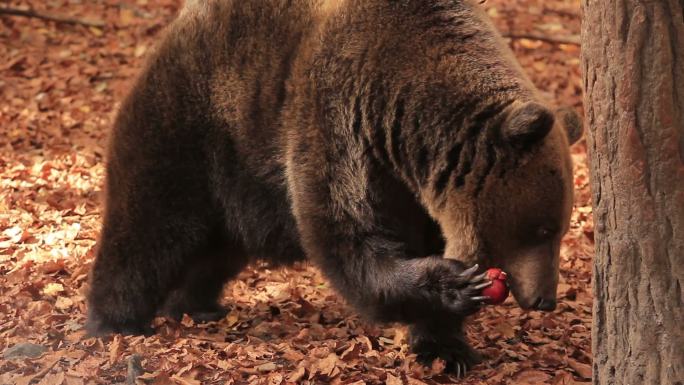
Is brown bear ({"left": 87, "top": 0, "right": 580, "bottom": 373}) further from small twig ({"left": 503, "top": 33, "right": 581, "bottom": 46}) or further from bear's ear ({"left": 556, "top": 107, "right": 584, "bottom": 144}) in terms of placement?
small twig ({"left": 503, "top": 33, "right": 581, "bottom": 46})

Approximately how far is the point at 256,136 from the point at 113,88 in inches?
211

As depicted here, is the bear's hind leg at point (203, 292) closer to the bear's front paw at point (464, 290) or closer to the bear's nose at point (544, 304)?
the bear's front paw at point (464, 290)

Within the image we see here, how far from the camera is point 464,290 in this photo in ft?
15.9

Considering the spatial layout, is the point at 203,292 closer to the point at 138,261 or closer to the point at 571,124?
the point at 138,261

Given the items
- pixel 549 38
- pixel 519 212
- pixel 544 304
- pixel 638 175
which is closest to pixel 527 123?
pixel 519 212

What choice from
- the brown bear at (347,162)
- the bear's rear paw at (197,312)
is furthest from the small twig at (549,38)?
the brown bear at (347,162)

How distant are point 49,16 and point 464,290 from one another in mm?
8186

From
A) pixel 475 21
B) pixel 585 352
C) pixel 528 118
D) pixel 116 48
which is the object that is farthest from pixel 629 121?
pixel 116 48

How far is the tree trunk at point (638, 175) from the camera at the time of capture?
153 inches

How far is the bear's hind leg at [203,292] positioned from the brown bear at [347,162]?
43cm

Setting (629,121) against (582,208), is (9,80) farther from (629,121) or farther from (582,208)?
(629,121)

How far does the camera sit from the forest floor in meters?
5.27

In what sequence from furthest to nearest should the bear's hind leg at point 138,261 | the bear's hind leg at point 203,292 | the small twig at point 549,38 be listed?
the small twig at point 549,38 → the bear's hind leg at point 203,292 → the bear's hind leg at point 138,261

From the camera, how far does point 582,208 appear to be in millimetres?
8492
